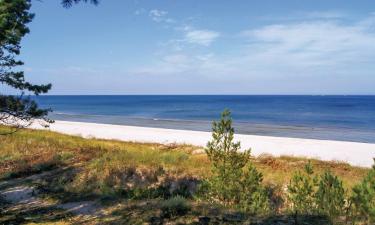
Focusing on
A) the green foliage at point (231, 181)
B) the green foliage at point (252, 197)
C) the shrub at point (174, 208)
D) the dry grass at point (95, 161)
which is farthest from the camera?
the dry grass at point (95, 161)

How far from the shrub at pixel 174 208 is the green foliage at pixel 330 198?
2820mm

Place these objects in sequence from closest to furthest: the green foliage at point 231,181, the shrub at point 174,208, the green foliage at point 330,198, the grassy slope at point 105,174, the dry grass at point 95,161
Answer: the green foliage at point 330,198 < the shrub at point 174,208 < the green foliage at point 231,181 < the grassy slope at point 105,174 < the dry grass at point 95,161

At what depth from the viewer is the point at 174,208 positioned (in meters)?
8.93

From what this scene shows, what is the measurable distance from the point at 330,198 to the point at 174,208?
3.28 meters

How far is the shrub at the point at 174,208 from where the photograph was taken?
8.71 meters

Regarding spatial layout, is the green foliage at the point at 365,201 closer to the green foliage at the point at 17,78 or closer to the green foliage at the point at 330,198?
the green foliage at the point at 330,198

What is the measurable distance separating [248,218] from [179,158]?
11.1 meters

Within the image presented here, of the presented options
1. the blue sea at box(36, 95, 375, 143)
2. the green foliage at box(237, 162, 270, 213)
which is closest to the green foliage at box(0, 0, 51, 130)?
the green foliage at box(237, 162, 270, 213)

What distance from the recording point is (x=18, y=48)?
38.8ft

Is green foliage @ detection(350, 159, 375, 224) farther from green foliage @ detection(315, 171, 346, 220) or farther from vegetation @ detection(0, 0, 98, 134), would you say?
vegetation @ detection(0, 0, 98, 134)

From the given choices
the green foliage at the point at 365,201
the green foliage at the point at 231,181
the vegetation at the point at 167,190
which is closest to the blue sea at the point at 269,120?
the vegetation at the point at 167,190

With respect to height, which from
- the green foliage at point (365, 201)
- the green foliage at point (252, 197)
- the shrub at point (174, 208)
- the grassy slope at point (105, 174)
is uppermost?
the green foliage at point (365, 201)

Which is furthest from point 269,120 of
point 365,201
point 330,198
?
point 365,201

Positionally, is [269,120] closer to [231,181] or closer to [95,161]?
[95,161]
